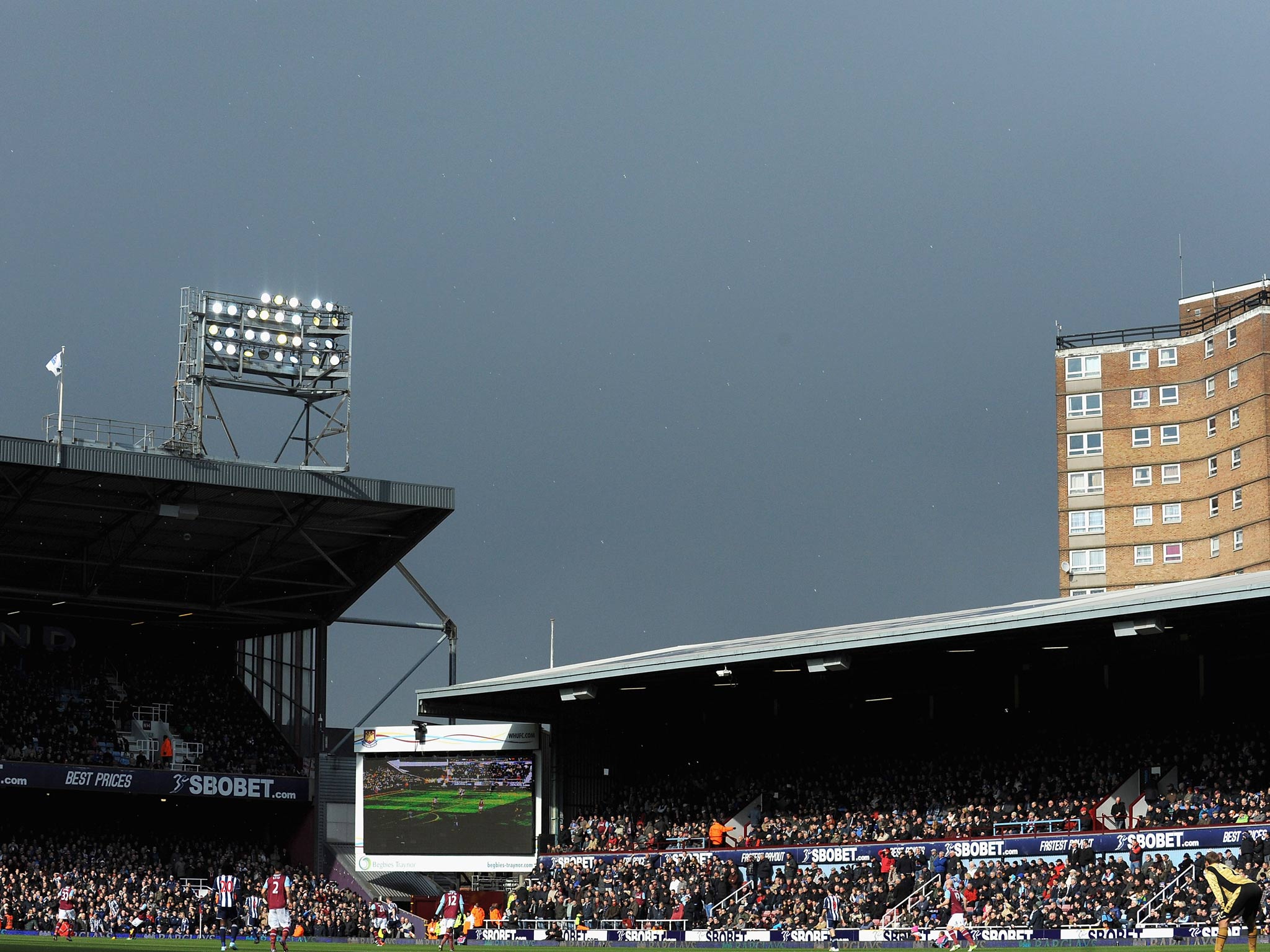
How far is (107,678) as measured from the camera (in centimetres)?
Result: 6425

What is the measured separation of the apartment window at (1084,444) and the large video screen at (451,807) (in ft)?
205

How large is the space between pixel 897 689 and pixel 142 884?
82.3 feet

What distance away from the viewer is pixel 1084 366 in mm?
110875

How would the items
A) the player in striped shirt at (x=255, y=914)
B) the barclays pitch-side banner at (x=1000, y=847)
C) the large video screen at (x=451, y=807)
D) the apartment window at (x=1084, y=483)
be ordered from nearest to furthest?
the barclays pitch-side banner at (x=1000, y=847)
the player in striped shirt at (x=255, y=914)
the large video screen at (x=451, y=807)
the apartment window at (x=1084, y=483)

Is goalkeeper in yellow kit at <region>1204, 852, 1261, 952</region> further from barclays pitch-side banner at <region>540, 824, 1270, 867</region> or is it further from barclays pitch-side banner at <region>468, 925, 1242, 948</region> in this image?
barclays pitch-side banner at <region>540, 824, 1270, 867</region>

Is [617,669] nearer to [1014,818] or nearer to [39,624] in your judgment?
[1014,818]

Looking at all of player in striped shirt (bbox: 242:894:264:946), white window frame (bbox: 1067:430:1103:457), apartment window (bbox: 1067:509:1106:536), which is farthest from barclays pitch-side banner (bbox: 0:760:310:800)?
white window frame (bbox: 1067:430:1103:457)

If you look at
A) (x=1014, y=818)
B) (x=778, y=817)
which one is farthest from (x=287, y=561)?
(x=1014, y=818)

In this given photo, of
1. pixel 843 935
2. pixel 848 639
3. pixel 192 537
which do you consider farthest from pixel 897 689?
pixel 192 537

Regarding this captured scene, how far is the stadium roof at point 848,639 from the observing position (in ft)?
132

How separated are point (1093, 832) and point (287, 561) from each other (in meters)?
32.0

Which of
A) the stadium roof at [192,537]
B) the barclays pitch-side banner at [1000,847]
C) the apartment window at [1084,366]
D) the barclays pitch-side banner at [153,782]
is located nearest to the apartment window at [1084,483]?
the apartment window at [1084,366]

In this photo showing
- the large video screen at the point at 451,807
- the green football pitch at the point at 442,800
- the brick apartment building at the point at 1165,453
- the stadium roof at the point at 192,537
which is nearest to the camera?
the stadium roof at the point at 192,537

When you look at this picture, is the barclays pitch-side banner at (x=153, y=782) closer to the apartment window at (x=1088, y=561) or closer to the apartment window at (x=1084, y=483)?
the apartment window at (x=1088, y=561)
